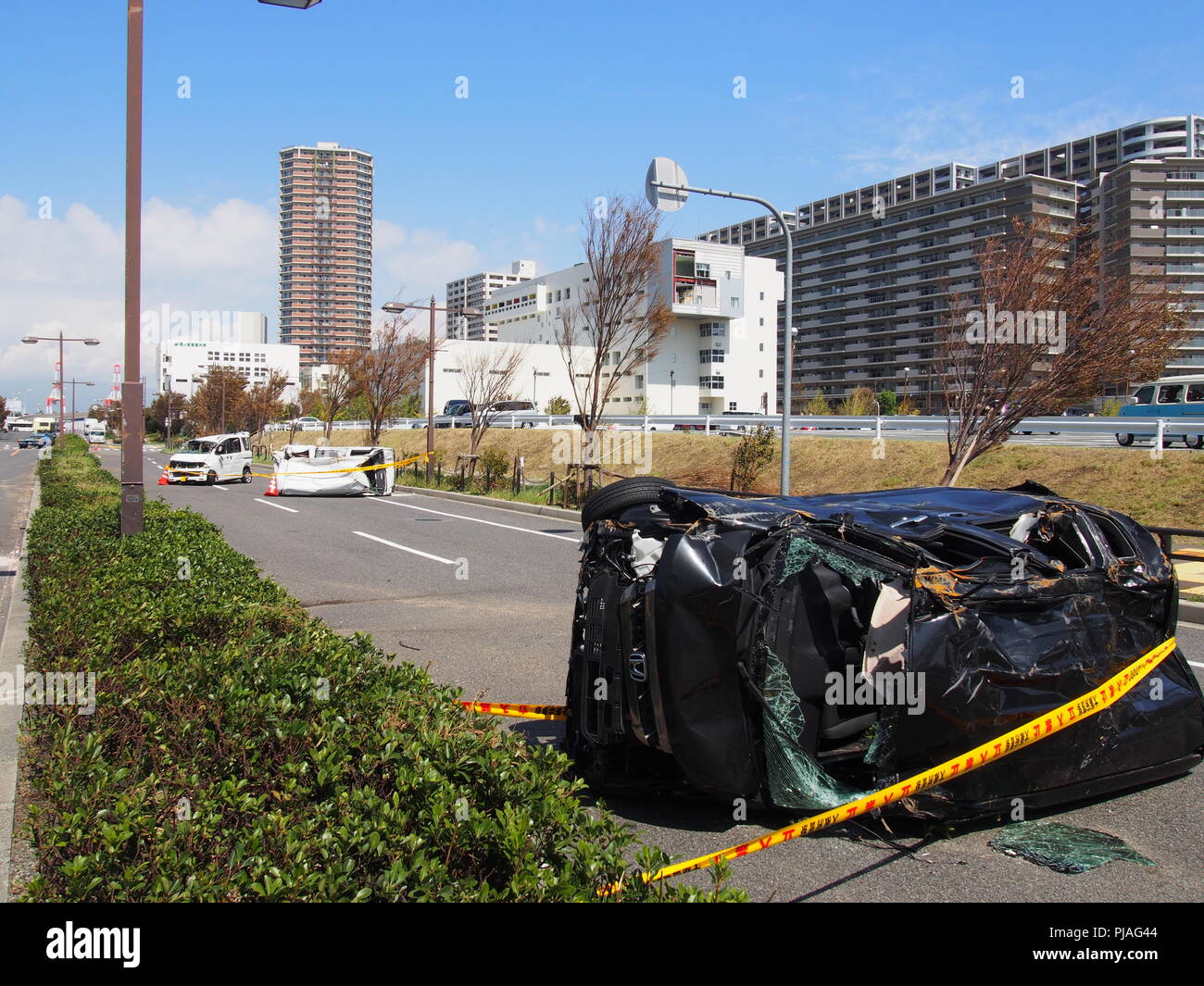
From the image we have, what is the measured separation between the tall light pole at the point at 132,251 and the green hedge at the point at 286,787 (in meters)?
5.08

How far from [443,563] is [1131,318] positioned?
36.2 feet

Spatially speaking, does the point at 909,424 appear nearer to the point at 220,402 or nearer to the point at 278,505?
the point at 278,505

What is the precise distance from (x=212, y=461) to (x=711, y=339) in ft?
202

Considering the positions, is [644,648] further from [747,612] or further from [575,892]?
[575,892]

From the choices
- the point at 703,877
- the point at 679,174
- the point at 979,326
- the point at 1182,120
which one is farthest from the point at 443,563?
the point at 1182,120

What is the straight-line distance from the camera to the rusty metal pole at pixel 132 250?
988 centimetres

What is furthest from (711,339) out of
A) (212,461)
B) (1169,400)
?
(212,461)

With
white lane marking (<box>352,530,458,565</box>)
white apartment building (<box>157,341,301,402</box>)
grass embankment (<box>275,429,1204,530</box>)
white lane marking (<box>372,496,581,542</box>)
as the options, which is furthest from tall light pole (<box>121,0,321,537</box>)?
white apartment building (<box>157,341,301,402</box>)
